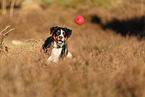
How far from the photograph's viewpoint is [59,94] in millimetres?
2549

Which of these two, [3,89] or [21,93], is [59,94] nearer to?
[21,93]

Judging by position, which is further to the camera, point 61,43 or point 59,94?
point 61,43

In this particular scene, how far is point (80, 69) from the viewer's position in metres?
3.20

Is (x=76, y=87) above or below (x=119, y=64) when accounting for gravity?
below

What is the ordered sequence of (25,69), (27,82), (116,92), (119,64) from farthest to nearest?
(119,64), (25,69), (27,82), (116,92)

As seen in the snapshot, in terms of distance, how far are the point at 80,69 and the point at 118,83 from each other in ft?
2.59

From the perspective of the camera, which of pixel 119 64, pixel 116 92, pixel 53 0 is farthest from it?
pixel 53 0

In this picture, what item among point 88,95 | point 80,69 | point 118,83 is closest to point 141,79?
point 118,83

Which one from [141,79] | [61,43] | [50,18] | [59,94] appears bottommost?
[59,94]

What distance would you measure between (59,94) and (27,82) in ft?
1.88

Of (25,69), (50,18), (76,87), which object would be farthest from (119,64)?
(50,18)

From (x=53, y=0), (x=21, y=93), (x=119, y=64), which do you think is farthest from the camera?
(x=53, y=0)

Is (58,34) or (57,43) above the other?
(58,34)

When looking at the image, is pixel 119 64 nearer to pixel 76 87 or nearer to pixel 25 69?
pixel 76 87
